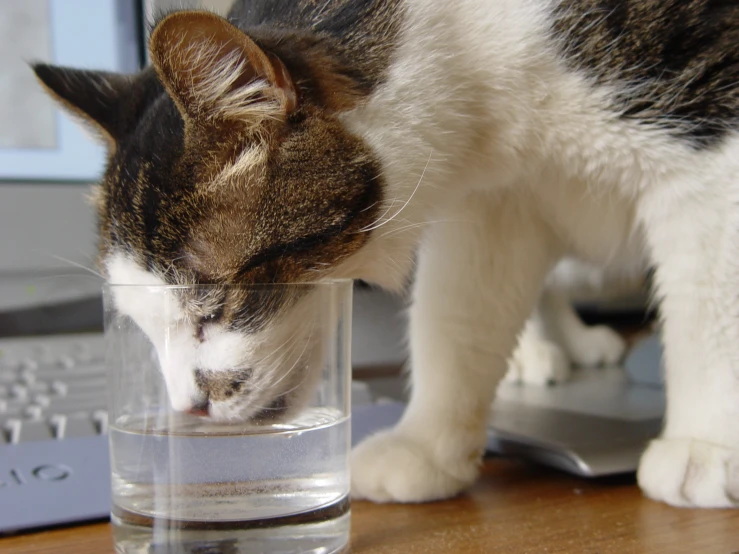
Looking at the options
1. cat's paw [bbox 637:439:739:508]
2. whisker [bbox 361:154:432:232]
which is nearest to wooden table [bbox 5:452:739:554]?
cat's paw [bbox 637:439:739:508]

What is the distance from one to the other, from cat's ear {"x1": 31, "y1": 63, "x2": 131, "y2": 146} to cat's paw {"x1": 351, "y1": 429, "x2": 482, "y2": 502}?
1.15 ft

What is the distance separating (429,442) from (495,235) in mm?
236

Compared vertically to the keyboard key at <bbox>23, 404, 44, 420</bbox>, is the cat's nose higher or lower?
higher

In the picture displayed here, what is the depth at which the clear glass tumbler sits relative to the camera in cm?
43

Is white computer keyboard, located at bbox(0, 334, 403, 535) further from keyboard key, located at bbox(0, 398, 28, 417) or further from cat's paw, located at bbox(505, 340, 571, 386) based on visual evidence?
cat's paw, located at bbox(505, 340, 571, 386)

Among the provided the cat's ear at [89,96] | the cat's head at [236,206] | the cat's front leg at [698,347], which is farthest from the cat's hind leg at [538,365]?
the cat's ear at [89,96]

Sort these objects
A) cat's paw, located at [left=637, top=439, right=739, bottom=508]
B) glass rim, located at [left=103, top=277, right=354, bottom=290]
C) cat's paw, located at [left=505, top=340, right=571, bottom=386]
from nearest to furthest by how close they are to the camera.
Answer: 1. glass rim, located at [left=103, top=277, right=354, bottom=290]
2. cat's paw, located at [left=637, top=439, right=739, bottom=508]
3. cat's paw, located at [left=505, top=340, right=571, bottom=386]

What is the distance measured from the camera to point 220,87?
49cm

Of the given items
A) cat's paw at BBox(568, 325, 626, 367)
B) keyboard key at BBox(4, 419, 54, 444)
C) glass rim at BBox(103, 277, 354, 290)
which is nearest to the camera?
glass rim at BBox(103, 277, 354, 290)

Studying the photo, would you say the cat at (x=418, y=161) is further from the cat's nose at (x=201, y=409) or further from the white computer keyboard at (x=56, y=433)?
the white computer keyboard at (x=56, y=433)

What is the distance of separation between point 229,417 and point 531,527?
0.73ft

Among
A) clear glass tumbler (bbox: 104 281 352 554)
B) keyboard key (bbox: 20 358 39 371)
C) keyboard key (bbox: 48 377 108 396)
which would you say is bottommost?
keyboard key (bbox: 20 358 39 371)

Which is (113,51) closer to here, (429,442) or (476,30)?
A: (476,30)

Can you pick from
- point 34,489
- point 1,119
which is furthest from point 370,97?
point 1,119
